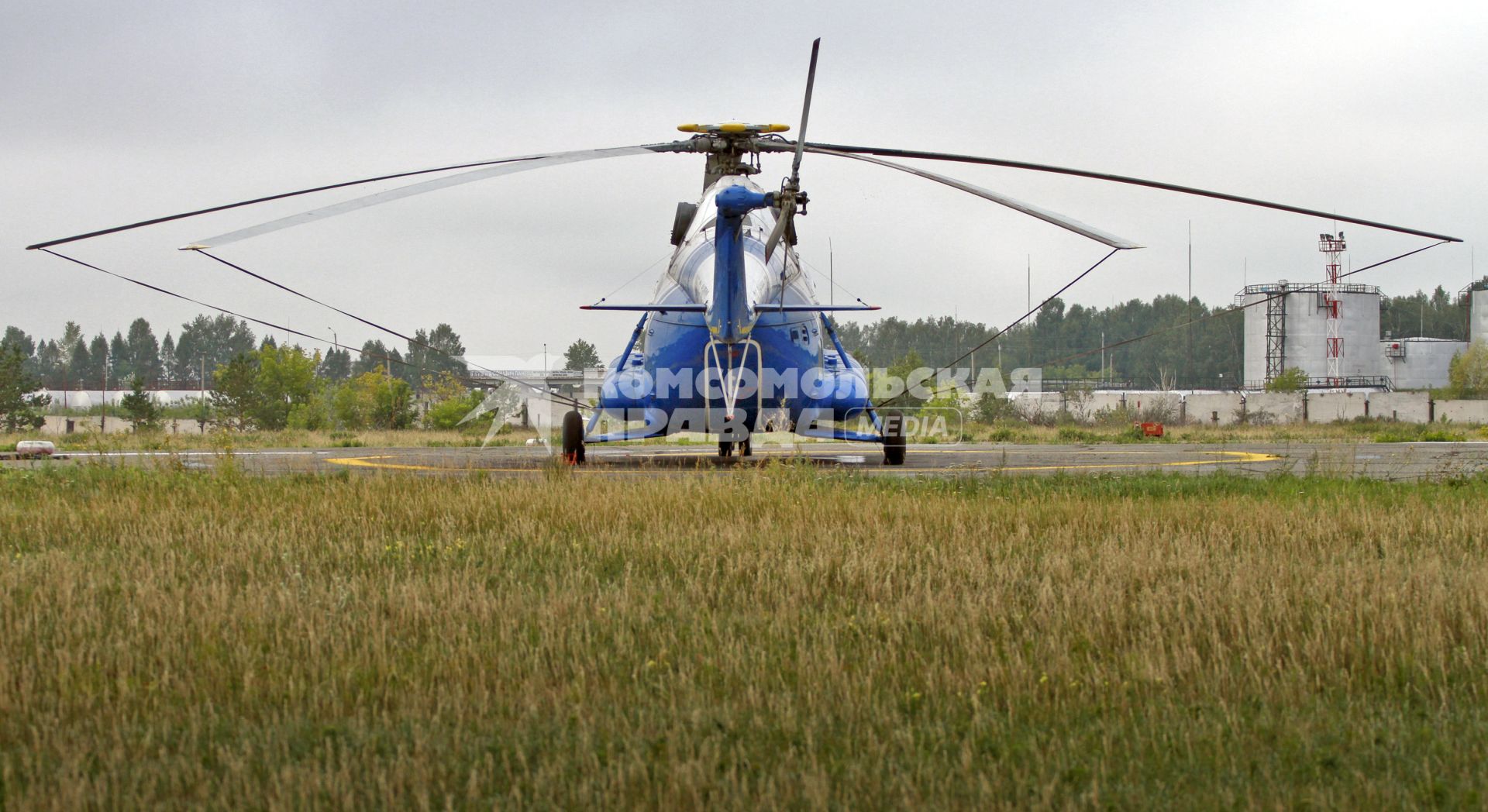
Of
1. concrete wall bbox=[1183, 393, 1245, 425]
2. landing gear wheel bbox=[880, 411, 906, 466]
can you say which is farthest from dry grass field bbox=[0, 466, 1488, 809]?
concrete wall bbox=[1183, 393, 1245, 425]

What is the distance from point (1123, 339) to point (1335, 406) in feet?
303

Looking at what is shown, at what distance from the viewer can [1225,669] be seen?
5.05m

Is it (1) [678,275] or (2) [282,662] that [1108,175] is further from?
(1) [678,275]

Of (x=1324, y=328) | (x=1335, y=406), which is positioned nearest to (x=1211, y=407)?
(x=1335, y=406)

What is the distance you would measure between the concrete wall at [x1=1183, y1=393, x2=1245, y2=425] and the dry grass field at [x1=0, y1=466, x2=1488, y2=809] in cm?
7069

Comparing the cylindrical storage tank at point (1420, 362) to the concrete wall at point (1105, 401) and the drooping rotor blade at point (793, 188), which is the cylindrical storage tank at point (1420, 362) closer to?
the concrete wall at point (1105, 401)

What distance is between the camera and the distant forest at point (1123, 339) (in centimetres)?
13612

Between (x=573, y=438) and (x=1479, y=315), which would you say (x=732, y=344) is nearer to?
(x=573, y=438)

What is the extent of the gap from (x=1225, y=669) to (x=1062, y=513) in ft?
17.2

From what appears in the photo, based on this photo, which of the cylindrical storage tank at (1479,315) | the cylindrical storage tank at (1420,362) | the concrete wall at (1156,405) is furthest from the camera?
the cylindrical storage tank at (1479,315)

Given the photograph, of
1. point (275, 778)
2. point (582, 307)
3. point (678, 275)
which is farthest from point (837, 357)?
point (275, 778)

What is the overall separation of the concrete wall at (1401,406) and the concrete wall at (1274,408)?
3.98 metres

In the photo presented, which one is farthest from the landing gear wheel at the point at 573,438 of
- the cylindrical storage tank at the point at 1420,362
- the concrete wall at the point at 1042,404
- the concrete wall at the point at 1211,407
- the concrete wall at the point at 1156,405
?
the cylindrical storage tank at the point at 1420,362

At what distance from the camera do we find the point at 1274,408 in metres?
72.6
